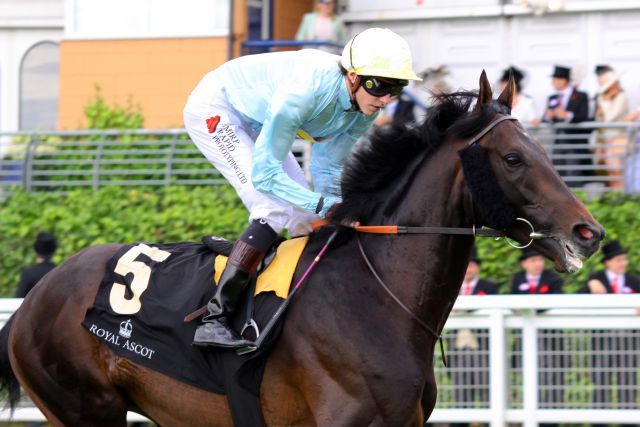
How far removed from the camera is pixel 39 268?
27.8ft

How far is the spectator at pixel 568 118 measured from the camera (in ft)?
31.1

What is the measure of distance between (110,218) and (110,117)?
5.30 feet

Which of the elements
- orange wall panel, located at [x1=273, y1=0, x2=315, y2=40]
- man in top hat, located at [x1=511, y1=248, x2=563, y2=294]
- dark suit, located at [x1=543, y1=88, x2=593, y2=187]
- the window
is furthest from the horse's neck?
the window

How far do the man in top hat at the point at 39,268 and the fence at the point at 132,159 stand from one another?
6.87 ft

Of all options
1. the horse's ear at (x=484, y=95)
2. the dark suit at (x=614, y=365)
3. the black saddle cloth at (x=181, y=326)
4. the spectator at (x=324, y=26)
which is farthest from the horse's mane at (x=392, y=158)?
the spectator at (x=324, y=26)

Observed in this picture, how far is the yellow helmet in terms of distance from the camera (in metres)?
4.41

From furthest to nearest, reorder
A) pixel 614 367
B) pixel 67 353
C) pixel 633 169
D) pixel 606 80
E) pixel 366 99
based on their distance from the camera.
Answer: pixel 606 80, pixel 633 169, pixel 614 367, pixel 67 353, pixel 366 99

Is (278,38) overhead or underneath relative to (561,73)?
overhead

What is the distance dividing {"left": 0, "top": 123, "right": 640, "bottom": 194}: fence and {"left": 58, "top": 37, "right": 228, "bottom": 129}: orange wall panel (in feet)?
2.06

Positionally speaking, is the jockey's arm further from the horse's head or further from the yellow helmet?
the horse's head

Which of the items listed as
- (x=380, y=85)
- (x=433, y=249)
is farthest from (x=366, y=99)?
(x=433, y=249)

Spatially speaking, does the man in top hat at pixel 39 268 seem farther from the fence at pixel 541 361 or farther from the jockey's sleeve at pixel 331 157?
the jockey's sleeve at pixel 331 157

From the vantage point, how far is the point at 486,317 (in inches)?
256

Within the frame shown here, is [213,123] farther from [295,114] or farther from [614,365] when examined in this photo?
[614,365]
